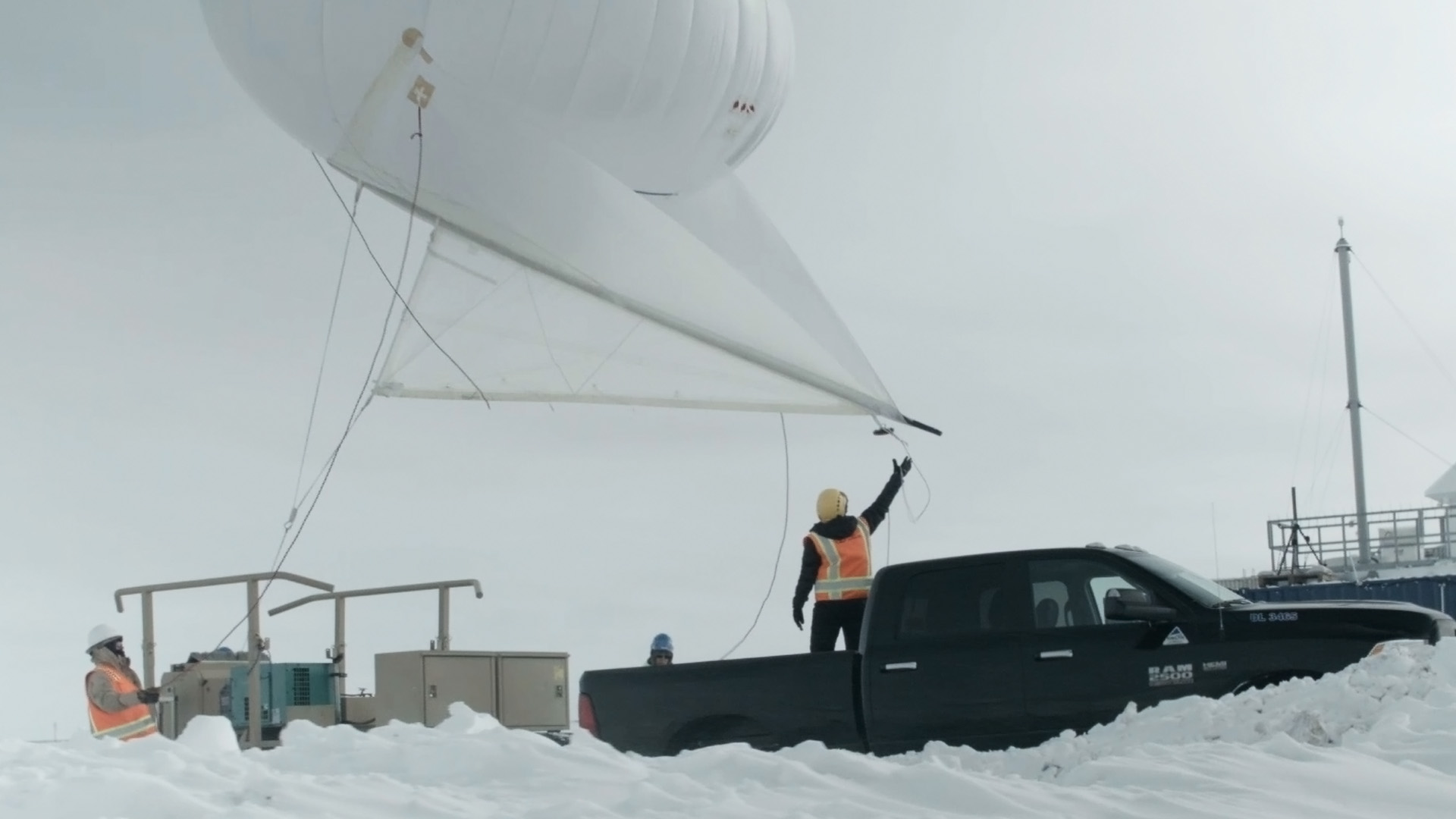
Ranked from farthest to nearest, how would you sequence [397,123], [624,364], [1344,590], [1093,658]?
1. [1344,590]
2. [624,364]
3. [397,123]
4. [1093,658]

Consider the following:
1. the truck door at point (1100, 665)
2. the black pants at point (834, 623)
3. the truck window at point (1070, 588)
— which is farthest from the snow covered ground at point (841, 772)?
the black pants at point (834, 623)

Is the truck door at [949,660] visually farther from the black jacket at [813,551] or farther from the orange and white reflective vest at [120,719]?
the orange and white reflective vest at [120,719]

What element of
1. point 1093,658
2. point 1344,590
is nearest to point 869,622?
point 1093,658

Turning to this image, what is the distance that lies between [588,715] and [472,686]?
3.47m

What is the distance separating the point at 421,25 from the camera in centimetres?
1293

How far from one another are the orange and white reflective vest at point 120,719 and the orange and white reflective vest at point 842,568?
4.77m

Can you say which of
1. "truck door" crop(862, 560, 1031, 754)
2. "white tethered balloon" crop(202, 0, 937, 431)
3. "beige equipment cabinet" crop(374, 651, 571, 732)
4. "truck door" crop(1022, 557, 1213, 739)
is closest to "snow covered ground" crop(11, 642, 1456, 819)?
"truck door" crop(1022, 557, 1213, 739)

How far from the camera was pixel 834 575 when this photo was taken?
10.7m

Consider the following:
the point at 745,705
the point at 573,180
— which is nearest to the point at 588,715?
the point at 745,705

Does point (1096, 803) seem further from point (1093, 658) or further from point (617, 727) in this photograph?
point (617, 727)

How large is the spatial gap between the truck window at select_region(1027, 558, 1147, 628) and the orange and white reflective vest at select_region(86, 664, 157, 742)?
19.8 feet

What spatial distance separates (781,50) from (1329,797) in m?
11.1

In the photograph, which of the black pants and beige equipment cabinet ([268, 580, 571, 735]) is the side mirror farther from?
beige equipment cabinet ([268, 580, 571, 735])

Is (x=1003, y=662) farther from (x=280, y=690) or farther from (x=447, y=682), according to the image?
(x=280, y=690)
